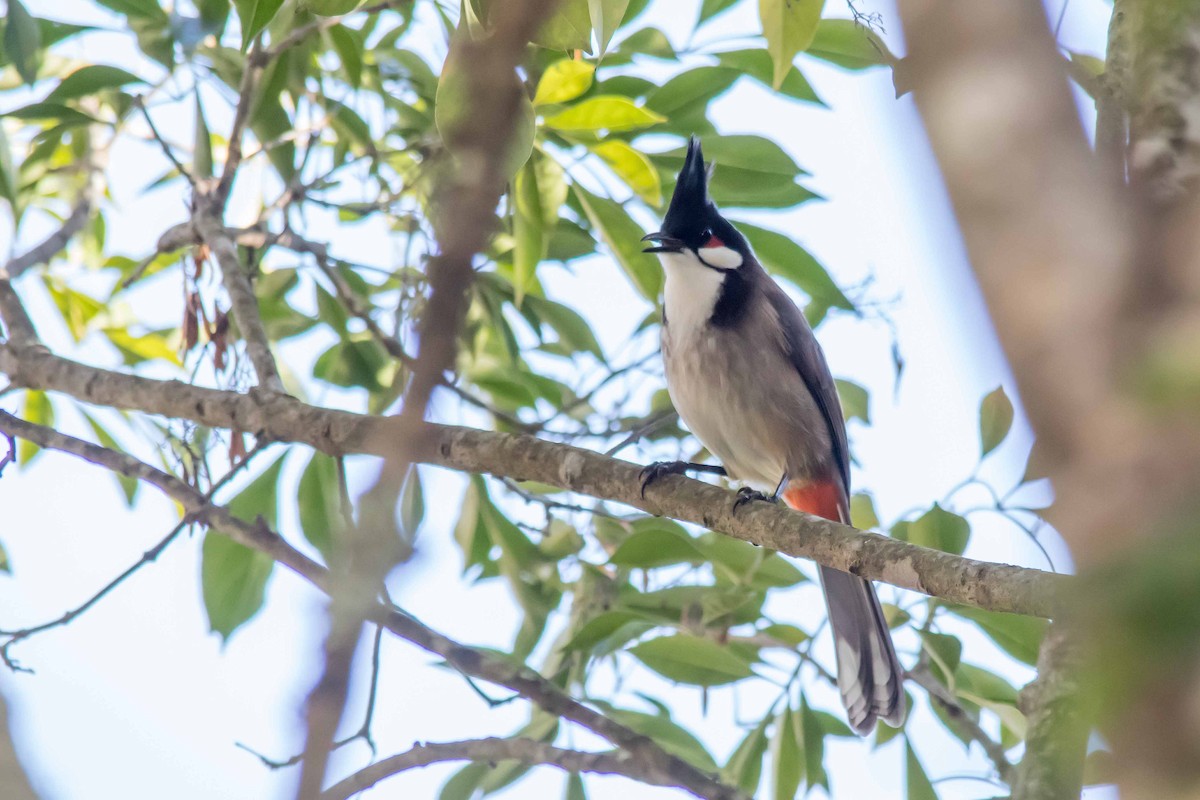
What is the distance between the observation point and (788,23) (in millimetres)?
1888

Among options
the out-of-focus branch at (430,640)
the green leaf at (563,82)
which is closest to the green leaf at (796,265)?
the green leaf at (563,82)

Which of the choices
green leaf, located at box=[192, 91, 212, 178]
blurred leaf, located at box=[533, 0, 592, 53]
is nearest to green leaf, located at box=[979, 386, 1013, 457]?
blurred leaf, located at box=[533, 0, 592, 53]

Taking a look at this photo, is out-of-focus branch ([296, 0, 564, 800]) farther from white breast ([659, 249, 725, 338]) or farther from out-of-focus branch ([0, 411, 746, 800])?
white breast ([659, 249, 725, 338])

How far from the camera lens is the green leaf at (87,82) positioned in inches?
101

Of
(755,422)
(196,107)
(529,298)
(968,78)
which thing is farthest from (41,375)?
(968,78)

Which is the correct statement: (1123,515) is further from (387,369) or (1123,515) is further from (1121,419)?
(387,369)

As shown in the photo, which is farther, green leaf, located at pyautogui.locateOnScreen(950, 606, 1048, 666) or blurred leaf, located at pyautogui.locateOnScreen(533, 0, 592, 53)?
green leaf, located at pyautogui.locateOnScreen(950, 606, 1048, 666)

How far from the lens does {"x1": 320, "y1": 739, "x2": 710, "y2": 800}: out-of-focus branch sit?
2.10 m

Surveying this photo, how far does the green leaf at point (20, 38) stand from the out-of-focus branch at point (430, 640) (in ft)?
2.14

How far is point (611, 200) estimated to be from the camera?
2596 millimetres

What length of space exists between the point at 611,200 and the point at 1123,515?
7.32 feet

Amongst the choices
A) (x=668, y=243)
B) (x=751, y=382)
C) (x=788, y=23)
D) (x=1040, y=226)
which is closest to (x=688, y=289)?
(x=668, y=243)

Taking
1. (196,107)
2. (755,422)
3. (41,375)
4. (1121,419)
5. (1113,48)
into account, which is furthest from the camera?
(755,422)

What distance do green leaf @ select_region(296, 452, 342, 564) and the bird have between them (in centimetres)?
83
